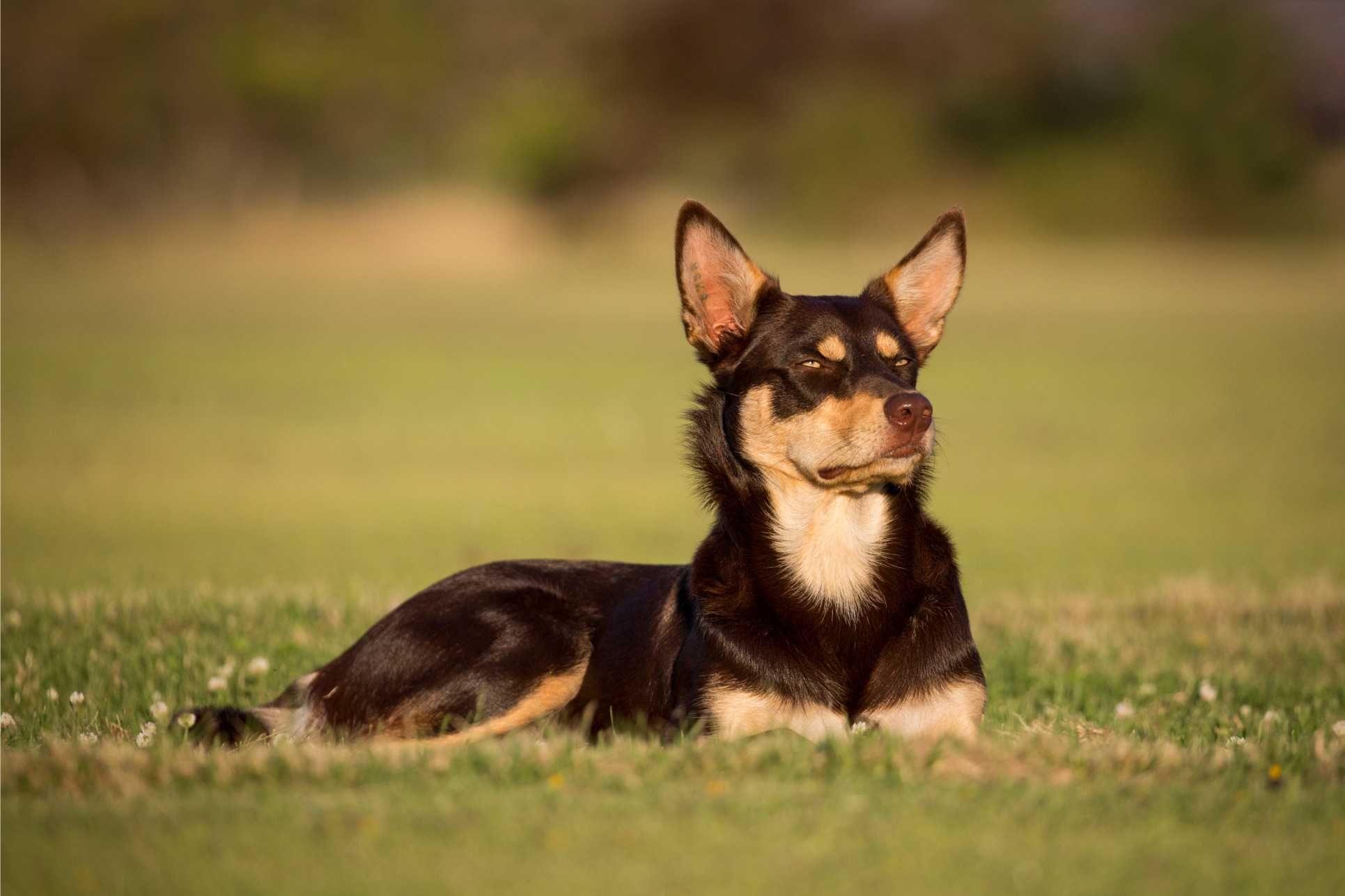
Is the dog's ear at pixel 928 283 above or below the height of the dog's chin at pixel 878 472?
above

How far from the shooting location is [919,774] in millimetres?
4223

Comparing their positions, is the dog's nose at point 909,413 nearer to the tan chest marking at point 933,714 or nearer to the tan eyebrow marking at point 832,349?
the tan eyebrow marking at point 832,349

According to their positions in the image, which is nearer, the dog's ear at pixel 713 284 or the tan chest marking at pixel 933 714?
the tan chest marking at pixel 933 714

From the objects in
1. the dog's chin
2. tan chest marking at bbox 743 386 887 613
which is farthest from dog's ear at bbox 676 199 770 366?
the dog's chin

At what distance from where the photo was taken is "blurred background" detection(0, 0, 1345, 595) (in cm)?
1363

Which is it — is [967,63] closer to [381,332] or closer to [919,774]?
[381,332]

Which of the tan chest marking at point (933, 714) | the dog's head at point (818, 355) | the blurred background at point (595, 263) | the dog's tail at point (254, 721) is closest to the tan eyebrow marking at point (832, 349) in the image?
the dog's head at point (818, 355)

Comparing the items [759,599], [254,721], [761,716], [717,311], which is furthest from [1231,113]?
[254,721]

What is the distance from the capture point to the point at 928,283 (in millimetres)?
5812

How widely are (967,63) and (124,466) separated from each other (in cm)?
6728

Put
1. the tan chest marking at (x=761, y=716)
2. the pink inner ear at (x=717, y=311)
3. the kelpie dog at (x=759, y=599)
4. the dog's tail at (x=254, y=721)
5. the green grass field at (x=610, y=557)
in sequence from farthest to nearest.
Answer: the pink inner ear at (x=717, y=311) < the dog's tail at (x=254, y=721) < the kelpie dog at (x=759, y=599) < the tan chest marking at (x=761, y=716) < the green grass field at (x=610, y=557)

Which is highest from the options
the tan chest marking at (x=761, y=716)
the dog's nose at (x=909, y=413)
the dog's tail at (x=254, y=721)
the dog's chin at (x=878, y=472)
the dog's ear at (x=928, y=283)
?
the dog's ear at (x=928, y=283)

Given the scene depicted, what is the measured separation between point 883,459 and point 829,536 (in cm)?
48

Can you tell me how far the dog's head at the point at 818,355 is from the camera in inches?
193
